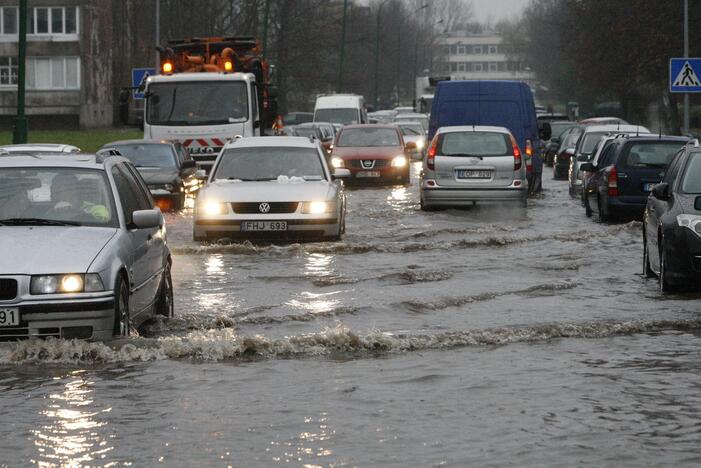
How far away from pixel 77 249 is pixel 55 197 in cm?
113

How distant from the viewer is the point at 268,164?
21516 mm

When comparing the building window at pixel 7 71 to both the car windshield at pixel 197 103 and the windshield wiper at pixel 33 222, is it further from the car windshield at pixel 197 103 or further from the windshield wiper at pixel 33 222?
the windshield wiper at pixel 33 222

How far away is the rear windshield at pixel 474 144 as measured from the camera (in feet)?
90.4

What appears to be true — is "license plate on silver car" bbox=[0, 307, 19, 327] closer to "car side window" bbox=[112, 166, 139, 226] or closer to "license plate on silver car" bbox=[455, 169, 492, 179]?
"car side window" bbox=[112, 166, 139, 226]

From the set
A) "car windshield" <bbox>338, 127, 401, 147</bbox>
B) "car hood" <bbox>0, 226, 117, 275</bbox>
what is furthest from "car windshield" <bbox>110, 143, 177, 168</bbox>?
"car hood" <bbox>0, 226, 117, 275</bbox>

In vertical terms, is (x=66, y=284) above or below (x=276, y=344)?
above

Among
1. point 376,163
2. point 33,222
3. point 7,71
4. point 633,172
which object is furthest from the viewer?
point 7,71

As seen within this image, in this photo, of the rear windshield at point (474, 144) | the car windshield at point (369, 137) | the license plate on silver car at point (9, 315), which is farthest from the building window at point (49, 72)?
the license plate on silver car at point (9, 315)

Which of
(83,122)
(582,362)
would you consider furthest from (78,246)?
(83,122)

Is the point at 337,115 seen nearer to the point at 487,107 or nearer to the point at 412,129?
the point at 412,129

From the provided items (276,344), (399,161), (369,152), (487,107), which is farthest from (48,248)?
(399,161)

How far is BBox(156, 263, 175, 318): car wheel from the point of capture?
42.4 ft

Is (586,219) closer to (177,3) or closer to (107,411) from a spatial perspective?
(107,411)

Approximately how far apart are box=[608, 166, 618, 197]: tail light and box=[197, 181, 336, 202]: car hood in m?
6.28
